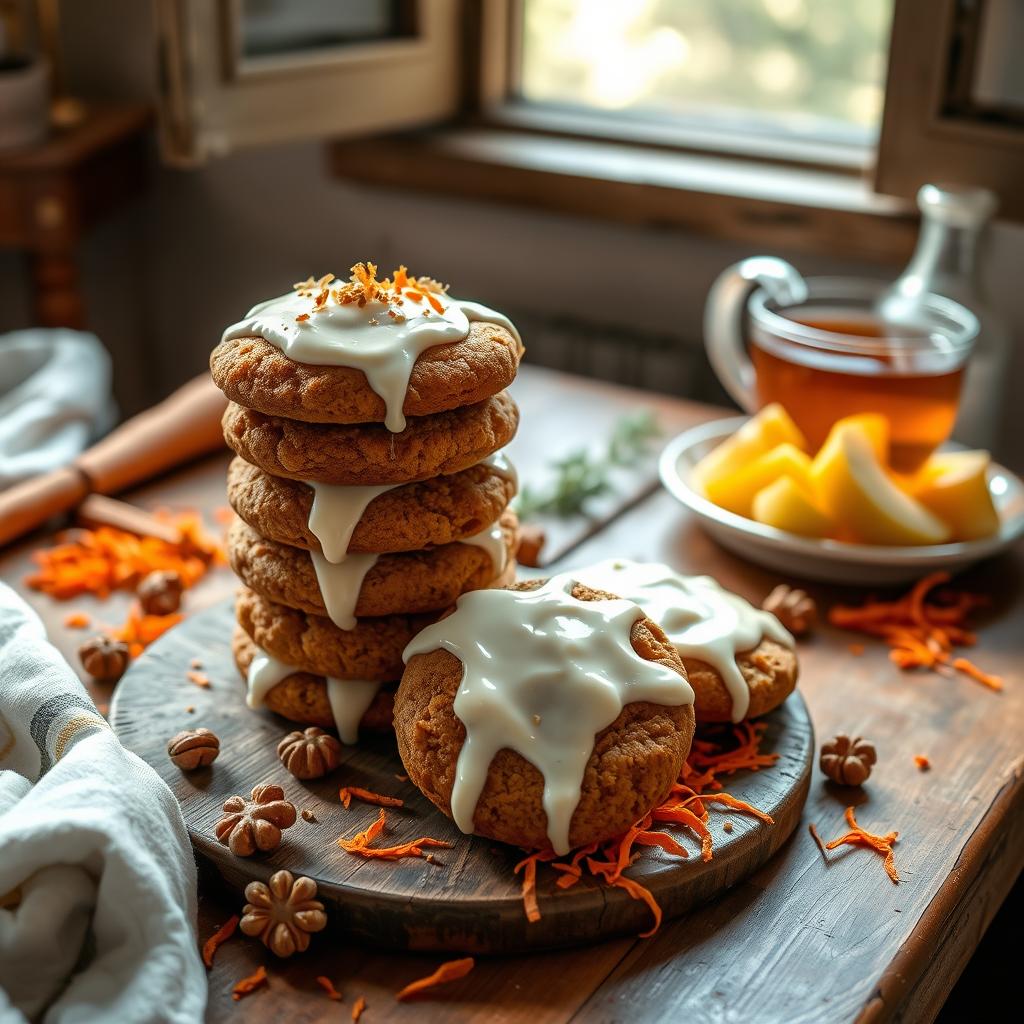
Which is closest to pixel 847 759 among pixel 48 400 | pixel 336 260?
pixel 48 400

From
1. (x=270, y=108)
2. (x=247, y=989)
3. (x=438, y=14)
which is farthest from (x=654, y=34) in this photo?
(x=247, y=989)

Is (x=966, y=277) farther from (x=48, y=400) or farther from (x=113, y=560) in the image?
(x=48, y=400)

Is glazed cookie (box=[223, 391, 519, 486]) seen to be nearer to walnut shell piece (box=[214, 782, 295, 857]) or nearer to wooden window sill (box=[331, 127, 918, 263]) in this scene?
walnut shell piece (box=[214, 782, 295, 857])

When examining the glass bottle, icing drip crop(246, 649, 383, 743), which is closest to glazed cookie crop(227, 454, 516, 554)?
icing drip crop(246, 649, 383, 743)

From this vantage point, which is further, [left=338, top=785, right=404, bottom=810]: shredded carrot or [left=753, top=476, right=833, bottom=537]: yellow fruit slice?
[left=753, top=476, right=833, bottom=537]: yellow fruit slice

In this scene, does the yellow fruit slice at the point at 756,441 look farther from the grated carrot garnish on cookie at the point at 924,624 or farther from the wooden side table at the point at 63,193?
the wooden side table at the point at 63,193

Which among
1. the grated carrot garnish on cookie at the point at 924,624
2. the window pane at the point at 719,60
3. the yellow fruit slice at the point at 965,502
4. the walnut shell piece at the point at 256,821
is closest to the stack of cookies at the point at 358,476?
the walnut shell piece at the point at 256,821

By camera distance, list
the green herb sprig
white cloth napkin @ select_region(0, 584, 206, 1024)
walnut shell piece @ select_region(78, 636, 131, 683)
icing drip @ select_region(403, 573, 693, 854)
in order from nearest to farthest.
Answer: white cloth napkin @ select_region(0, 584, 206, 1024) < icing drip @ select_region(403, 573, 693, 854) < walnut shell piece @ select_region(78, 636, 131, 683) < the green herb sprig
